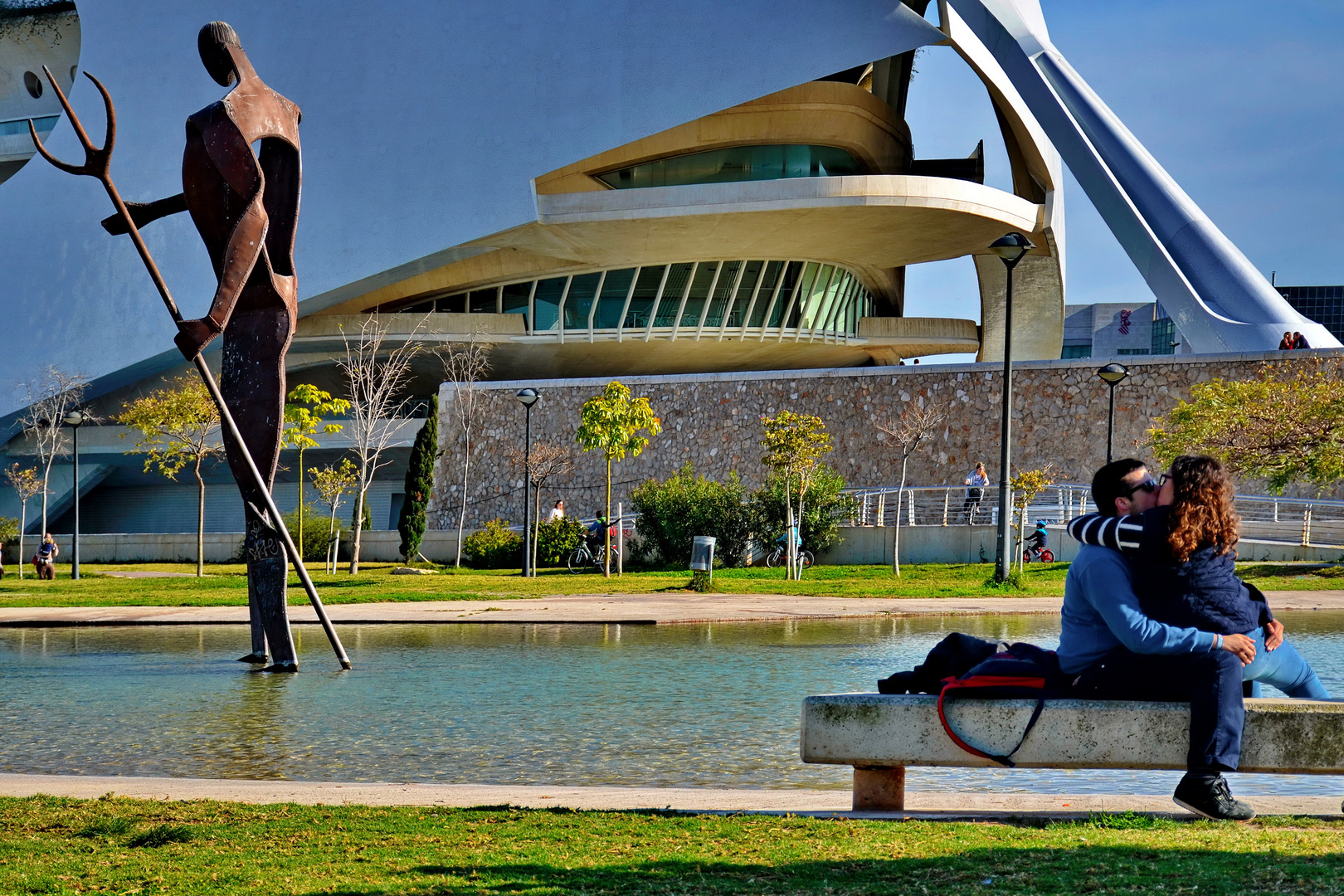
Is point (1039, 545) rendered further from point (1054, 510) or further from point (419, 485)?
point (419, 485)

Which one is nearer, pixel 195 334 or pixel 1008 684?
pixel 1008 684

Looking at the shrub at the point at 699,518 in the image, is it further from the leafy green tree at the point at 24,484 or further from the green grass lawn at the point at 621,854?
the green grass lawn at the point at 621,854

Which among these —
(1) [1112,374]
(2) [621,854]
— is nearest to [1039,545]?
(1) [1112,374]

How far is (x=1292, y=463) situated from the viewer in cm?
2000

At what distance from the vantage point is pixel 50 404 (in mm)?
32375

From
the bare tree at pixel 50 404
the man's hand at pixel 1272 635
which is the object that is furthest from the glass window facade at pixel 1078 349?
the man's hand at pixel 1272 635

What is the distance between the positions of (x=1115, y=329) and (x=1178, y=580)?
345 ft

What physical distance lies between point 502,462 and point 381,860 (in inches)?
1083

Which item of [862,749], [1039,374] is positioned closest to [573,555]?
[1039,374]

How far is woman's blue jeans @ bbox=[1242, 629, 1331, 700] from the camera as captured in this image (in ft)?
15.5

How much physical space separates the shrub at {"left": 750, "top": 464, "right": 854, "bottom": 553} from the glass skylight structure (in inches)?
555

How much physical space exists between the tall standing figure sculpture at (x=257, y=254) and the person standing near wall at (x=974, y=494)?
1822cm

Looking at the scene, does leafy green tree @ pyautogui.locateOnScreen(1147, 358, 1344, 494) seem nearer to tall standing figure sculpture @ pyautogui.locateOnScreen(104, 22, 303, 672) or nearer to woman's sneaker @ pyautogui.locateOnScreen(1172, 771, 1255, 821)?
tall standing figure sculpture @ pyautogui.locateOnScreen(104, 22, 303, 672)

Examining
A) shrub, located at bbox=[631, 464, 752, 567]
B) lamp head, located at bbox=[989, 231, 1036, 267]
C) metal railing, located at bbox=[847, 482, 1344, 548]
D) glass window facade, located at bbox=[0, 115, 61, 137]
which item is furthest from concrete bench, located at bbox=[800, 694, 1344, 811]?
glass window facade, located at bbox=[0, 115, 61, 137]
